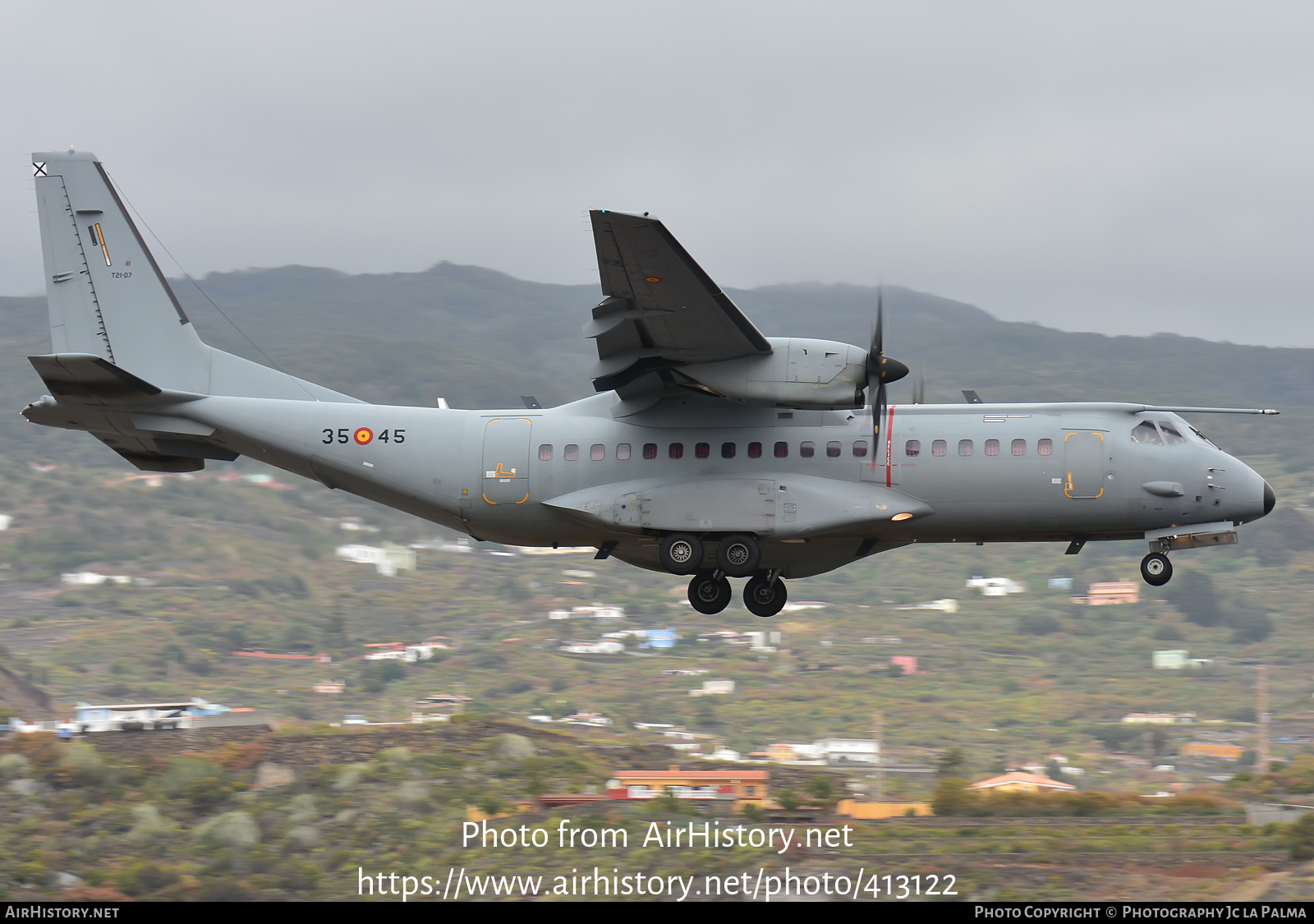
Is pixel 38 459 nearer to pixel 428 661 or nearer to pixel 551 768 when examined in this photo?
pixel 428 661

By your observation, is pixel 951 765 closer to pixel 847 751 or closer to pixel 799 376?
pixel 847 751

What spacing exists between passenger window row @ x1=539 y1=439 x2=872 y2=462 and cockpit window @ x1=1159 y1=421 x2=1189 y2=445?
5192 millimetres

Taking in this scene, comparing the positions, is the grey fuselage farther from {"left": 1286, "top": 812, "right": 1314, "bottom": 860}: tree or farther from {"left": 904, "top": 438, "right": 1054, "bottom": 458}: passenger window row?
{"left": 1286, "top": 812, "right": 1314, "bottom": 860}: tree

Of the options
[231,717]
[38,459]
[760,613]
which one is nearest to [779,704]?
[231,717]

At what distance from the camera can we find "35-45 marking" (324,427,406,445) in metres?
24.2

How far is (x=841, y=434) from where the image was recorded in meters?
22.6

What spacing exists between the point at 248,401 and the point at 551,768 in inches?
1474

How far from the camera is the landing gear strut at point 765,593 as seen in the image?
24531mm

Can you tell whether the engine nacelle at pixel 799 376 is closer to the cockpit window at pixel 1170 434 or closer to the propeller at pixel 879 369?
the propeller at pixel 879 369

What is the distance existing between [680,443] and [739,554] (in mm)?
2252

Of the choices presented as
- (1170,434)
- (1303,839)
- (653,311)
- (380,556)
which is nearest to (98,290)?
(653,311)

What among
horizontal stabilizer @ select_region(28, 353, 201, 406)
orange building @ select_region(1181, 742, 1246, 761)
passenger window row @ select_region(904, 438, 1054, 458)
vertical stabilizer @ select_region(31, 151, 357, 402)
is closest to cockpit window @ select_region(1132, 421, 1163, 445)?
passenger window row @ select_region(904, 438, 1054, 458)

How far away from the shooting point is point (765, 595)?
2459 cm

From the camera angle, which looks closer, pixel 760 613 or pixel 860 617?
pixel 760 613
